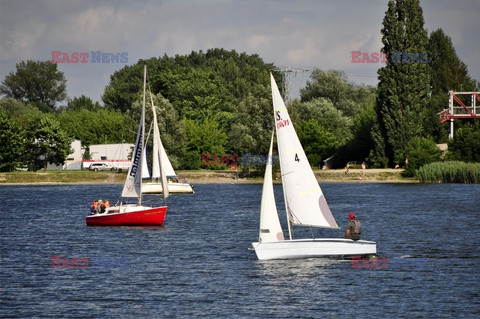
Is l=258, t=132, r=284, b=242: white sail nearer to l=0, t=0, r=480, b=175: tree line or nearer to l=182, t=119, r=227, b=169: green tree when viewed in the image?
l=0, t=0, r=480, b=175: tree line

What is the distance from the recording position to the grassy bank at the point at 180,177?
5553 inches

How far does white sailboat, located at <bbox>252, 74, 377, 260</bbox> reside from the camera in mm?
47094

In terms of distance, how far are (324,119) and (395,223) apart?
93101mm

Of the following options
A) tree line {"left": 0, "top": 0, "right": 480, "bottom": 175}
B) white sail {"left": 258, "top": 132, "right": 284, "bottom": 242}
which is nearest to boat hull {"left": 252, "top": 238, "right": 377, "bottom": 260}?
white sail {"left": 258, "top": 132, "right": 284, "bottom": 242}

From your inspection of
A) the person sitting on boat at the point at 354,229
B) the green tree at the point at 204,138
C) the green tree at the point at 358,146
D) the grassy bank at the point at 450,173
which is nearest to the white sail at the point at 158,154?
the person sitting on boat at the point at 354,229

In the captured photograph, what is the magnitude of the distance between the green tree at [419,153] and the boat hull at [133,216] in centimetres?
6837

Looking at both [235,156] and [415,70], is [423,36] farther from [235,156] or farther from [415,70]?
[235,156]

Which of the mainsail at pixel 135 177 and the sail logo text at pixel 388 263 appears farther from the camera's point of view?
the mainsail at pixel 135 177

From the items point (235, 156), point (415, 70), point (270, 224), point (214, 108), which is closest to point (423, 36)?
point (415, 70)

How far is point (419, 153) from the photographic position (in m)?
131

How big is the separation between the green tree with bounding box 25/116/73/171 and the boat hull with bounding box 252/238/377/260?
112339 millimetres

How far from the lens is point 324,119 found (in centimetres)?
16725

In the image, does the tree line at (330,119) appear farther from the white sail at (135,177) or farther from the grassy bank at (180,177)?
the white sail at (135,177)

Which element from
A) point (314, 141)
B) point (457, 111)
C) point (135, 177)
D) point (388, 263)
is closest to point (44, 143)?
point (314, 141)
